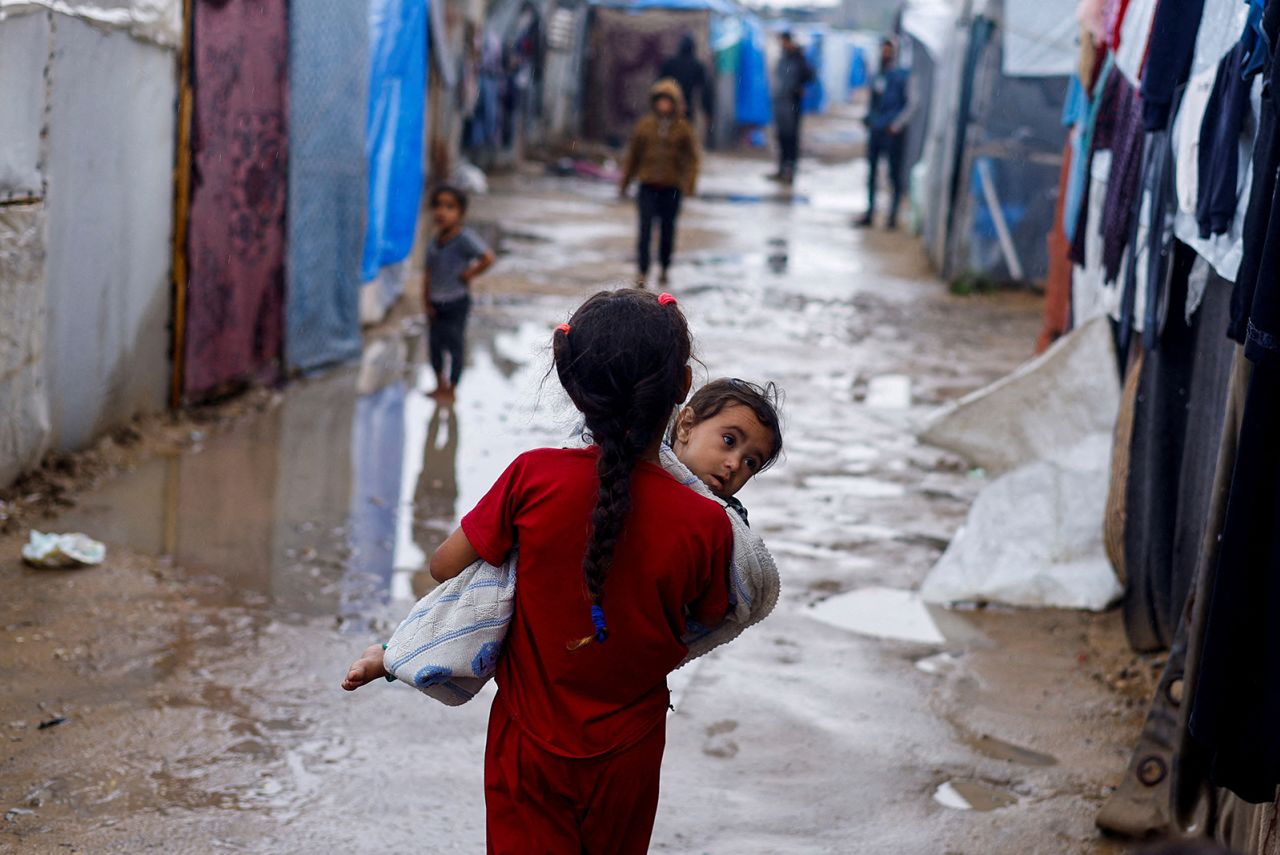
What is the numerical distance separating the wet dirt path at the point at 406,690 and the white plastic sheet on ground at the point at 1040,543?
0.11 m

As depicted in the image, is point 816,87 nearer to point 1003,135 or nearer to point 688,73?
point 688,73

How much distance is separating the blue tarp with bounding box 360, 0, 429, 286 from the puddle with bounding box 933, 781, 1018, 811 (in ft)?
20.4

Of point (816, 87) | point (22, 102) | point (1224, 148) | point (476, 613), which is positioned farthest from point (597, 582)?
point (816, 87)

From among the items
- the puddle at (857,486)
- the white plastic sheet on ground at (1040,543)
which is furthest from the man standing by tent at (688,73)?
the white plastic sheet on ground at (1040,543)

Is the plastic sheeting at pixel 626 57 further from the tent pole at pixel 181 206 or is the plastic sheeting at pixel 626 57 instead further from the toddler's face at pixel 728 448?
the toddler's face at pixel 728 448

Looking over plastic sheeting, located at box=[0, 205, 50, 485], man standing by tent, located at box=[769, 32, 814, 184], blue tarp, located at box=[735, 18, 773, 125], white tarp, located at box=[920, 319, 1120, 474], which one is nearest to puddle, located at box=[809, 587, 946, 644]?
white tarp, located at box=[920, 319, 1120, 474]

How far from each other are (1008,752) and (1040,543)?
4.78 ft

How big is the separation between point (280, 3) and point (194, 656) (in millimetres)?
4147

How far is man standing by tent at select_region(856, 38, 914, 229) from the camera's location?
56.5 ft

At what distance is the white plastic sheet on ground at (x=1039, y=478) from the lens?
5.43 metres

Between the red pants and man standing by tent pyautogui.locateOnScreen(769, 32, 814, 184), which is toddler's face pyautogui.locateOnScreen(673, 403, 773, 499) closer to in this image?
the red pants

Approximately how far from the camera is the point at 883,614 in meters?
5.31

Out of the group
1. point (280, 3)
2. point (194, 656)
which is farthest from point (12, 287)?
point (280, 3)

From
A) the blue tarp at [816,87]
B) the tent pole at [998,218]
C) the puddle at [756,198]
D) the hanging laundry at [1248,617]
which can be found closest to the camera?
the hanging laundry at [1248,617]
